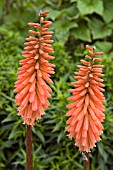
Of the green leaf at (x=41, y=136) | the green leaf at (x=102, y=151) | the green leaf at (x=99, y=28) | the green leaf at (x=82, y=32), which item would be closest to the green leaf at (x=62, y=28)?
the green leaf at (x=82, y=32)

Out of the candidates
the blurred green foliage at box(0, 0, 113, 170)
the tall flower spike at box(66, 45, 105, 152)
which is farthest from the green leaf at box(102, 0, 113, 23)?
the tall flower spike at box(66, 45, 105, 152)

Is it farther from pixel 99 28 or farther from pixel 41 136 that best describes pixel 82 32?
pixel 41 136

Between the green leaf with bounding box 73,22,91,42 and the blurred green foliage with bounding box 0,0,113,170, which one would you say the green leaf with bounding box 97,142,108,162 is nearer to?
the blurred green foliage with bounding box 0,0,113,170

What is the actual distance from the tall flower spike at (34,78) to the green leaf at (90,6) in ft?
9.98

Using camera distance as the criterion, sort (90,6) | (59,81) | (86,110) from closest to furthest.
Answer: (86,110) → (59,81) → (90,6)

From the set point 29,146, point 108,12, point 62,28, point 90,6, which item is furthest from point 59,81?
point 29,146

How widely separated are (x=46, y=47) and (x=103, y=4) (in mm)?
3749

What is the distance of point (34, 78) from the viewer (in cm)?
324

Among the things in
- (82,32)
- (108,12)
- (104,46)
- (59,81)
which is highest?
(108,12)

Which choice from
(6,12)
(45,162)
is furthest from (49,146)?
(6,12)

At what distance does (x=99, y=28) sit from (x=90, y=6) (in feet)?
1.26

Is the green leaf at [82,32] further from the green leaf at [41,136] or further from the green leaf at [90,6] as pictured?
the green leaf at [41,136]

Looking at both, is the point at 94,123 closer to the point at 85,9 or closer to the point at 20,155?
the point at 20,155

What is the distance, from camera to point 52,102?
200 inches
